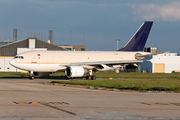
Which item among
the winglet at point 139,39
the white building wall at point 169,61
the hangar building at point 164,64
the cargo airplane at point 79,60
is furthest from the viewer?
the white building wall at point 169,61

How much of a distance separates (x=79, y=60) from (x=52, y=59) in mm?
4974

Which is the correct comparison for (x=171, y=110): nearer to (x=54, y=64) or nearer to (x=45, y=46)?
(x=54, y=64)

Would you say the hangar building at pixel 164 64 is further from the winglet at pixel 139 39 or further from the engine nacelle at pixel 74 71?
the engine nacelle at pixel 74 71

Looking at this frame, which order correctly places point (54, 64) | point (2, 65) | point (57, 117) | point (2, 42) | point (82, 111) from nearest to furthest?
point (57, 117), point (82, 111), point (54, 64), point (2, 65), point (2, 42)

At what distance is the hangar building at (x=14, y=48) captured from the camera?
85.8 meters

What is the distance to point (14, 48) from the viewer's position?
287 ft

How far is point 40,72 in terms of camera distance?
4881 cm

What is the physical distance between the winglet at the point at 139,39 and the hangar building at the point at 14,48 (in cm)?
3774

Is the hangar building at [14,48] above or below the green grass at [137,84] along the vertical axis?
above

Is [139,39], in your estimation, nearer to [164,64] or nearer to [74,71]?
[74,71]

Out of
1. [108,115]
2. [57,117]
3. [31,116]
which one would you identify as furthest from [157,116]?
[31,116]

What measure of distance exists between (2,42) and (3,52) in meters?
42.0

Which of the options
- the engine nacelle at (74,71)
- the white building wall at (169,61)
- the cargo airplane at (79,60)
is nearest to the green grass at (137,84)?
the engine nacelle at (74,71)

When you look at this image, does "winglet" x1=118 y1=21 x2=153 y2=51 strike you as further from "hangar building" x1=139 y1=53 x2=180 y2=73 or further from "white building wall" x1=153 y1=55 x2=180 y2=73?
Result: "white building wall" x1=153 y1=55 x2=180 y2=73
